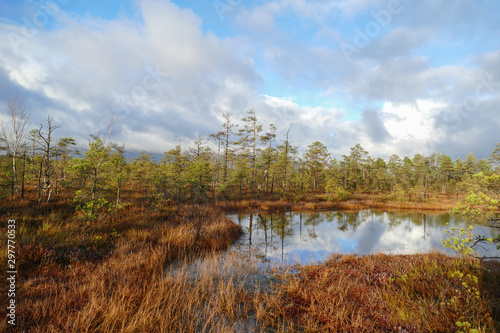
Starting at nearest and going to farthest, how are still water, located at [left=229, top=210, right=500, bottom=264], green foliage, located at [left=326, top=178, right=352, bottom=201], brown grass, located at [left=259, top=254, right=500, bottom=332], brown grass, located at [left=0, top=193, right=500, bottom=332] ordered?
brown grass, located at [left=0, top=193, right=500, bottom=332] < brown grass, located at [left=259, top=254, right=500, bottom=332] < still water, located at [left=229, top=210, right=500, bottom=264] < green foliage, located at [left=326, top=178, right=352, bottom=201]

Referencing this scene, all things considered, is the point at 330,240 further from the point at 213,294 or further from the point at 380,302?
the point at 213,294

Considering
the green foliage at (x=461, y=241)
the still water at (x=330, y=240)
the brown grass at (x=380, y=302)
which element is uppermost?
the green foliage at (x=461, y=241)

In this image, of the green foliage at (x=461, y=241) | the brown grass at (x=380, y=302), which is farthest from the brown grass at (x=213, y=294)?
the green foliage at (x=461, y=241)

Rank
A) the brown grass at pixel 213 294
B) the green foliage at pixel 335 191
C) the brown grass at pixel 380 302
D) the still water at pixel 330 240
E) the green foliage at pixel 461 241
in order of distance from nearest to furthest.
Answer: the green foliage at pixel 461 241, the brown grass at pixel 213 294, the brown grass at pixel 380 302, the still water at pixel 330 240, the green foliage at pixel 335 191

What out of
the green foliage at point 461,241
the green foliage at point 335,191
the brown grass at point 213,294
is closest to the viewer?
the green foliage at point 461,241

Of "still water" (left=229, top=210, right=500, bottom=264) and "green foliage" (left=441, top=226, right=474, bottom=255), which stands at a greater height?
"green foliage" (left=441, top=226, right=474, bottom=255)

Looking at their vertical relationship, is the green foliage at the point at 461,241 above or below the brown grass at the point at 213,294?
above

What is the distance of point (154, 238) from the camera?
28.6 feet

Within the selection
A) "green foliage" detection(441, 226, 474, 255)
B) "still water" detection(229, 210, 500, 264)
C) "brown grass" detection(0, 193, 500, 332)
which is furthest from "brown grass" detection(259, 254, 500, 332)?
"still water" detection(229, 210, 500, 264)

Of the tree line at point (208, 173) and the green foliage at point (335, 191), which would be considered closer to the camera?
the tree line at point (208, 173)

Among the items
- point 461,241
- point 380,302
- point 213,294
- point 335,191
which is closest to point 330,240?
point 380,302

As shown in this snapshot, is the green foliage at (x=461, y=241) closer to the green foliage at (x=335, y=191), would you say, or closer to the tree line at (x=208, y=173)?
the tree line at (x=208, y=173)

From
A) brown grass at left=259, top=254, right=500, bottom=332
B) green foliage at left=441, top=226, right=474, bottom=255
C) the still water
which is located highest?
green foliage at left=441, top=226, right=474, bottom=255

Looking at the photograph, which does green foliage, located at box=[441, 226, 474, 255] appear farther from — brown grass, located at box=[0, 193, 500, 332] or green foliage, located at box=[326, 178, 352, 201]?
green foliage, located at box=[326, 178, 352, 201]
